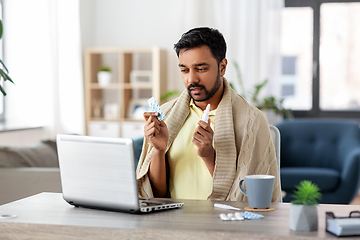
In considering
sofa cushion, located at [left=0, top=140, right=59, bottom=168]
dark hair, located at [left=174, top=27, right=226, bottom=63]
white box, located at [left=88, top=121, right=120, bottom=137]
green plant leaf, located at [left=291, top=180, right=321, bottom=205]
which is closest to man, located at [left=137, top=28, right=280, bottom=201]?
dark hair, located at [left=174, top=27, right=226, bottom=63]

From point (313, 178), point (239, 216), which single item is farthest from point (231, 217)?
point (313, 178)

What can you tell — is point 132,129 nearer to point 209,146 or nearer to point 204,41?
point 204,41

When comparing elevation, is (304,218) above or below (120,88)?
below

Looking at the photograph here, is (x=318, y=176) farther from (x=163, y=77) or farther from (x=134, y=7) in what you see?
(x=134, y=7)

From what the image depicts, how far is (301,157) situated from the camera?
4.45 m

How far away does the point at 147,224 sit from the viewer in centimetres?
113

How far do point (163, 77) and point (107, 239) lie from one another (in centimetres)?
448

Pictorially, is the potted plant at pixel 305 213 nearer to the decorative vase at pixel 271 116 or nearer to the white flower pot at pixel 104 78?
the decorative vase at pixel 271 116

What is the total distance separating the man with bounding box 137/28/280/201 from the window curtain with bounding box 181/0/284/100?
139 inches

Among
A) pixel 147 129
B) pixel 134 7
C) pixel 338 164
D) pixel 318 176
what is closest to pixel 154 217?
pixel 147 129

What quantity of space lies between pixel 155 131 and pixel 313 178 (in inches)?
104

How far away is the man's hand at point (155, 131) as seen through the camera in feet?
5.21

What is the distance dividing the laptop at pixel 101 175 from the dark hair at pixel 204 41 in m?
0.62

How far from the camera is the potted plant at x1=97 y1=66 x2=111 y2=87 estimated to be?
17.7 ft
